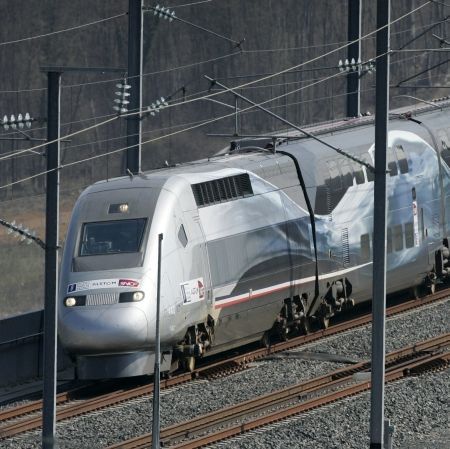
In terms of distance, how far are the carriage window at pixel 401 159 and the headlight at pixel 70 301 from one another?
9.34 meters

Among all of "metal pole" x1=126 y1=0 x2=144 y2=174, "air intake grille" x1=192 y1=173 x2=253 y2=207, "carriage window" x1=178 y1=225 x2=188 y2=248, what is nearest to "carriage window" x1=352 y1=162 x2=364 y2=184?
"air intake grille" x1=192 y1=173 x2=253 y2=207

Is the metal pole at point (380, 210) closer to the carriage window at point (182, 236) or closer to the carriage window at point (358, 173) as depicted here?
the carriage window at point (182, 236)

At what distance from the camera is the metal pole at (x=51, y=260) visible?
65.6 ft

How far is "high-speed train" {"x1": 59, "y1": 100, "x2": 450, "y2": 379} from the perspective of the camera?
82.5ft

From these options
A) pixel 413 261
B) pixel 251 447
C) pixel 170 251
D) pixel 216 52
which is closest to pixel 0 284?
pixel 216 52

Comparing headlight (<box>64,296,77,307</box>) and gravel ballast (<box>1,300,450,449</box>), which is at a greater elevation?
headlight (<box>64,296,77,307</box>)

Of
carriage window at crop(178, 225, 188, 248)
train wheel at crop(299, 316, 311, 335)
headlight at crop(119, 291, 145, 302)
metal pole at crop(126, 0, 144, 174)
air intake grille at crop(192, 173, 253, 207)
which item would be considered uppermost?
metal pole at crop(126, 0, 144, 174)

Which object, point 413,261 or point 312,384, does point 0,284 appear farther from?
point 312,384

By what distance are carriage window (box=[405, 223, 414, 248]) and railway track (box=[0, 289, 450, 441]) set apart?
2.40 m

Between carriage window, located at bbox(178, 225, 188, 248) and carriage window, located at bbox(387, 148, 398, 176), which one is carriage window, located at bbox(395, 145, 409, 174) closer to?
carriage window, located at bbox(387, 148, 398, 176)

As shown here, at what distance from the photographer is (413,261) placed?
106 ft

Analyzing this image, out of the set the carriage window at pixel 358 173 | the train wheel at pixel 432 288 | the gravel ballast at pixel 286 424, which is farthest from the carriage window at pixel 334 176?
the train wheel at pixel 432 288

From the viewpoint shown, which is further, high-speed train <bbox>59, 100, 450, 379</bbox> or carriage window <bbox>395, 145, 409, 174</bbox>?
carriage window <bbox>395, 145, 409, 174</bbox>

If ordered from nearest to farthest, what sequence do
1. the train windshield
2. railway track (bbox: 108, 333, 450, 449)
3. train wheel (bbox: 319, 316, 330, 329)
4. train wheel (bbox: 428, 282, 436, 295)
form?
railway track (bbox: 108, 333, 450, 449)
the train windshield
train wheel (bbox: 319, 316, 330, 329)
train wheel (bbox: 428, 282, 436, 295)
